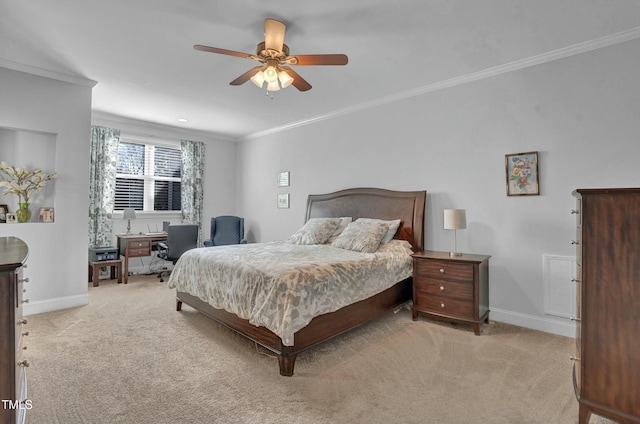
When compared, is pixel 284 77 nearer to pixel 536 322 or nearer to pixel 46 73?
pixel 46 73

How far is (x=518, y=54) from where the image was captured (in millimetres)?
3092

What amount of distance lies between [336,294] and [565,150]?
2591 millimetres

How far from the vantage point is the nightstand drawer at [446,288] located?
3.10 m

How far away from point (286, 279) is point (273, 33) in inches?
75.7

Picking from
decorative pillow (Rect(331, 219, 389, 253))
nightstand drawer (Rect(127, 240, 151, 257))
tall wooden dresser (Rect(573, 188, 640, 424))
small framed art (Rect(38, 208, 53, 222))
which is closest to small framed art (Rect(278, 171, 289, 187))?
decorative pillow (Rect(331, 219, 389, 253))

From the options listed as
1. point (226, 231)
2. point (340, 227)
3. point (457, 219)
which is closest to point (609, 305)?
point (457, 219)

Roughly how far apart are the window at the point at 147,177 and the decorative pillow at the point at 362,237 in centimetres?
396

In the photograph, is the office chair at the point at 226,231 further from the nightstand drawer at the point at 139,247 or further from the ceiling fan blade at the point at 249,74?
the ceiling fan blade at the point at 249,74

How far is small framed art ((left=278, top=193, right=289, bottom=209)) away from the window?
2.15 metres

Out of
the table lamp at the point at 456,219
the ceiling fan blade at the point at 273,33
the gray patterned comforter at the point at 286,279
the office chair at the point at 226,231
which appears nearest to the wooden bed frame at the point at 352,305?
the gray patterned comforter at the point at 286,279

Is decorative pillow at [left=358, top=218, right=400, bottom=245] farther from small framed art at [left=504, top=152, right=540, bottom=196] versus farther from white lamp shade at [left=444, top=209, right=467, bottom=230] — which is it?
small framed art at [left=504, top=152, right=540, bottom=196]

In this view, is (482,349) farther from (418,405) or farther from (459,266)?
(418,405)

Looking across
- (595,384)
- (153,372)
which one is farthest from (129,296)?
(595,384)

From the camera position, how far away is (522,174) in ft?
10.6
